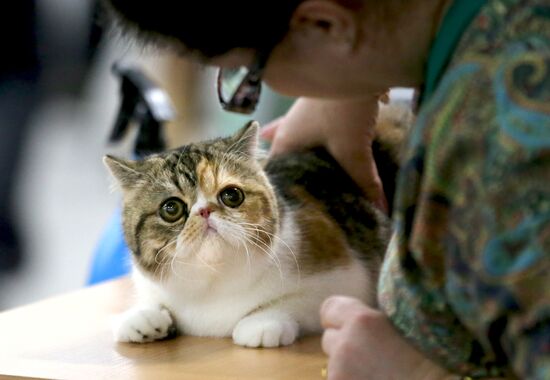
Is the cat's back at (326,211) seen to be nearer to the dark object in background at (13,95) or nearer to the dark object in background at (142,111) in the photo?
the dark object in background at (142,111)

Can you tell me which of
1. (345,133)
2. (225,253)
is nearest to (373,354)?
(225,253)

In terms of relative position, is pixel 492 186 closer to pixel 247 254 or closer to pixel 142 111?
pixel 247 254

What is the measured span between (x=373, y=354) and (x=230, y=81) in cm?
28

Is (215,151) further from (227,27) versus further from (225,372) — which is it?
(227,27)

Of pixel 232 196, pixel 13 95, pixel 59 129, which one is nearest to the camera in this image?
pixel 232 196

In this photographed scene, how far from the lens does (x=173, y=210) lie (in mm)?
959

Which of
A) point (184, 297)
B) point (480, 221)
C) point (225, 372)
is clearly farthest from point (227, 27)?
point (184, 297)

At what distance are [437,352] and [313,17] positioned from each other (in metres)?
0.27

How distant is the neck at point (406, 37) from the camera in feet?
2.03

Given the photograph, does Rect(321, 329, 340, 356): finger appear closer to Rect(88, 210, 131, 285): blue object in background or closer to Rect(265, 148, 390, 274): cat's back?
Rect(265, 148, 390, 274): cat's back

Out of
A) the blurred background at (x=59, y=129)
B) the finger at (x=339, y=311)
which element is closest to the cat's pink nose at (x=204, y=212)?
the finger at (x=339, y=311)

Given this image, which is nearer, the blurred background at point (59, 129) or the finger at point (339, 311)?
the finger at point (339, 311)

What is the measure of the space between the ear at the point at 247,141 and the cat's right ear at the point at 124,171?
0.41 feet

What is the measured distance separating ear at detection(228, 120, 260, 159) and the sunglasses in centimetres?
26
